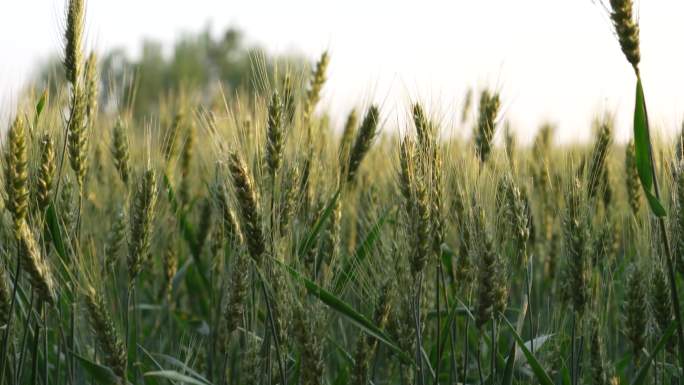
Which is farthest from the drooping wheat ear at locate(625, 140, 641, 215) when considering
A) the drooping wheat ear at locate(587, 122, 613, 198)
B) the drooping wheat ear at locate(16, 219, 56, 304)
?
the drooping wheat ear at locate(16, 219, 56, 304)

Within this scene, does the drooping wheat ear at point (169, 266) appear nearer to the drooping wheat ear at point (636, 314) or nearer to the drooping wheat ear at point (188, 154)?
the drooping wheat ear at point (188, 154)

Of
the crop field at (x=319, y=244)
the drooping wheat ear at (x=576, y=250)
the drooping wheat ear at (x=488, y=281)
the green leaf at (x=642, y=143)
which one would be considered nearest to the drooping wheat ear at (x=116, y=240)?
the crop field at (x=319, y=244)

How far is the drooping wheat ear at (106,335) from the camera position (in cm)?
242

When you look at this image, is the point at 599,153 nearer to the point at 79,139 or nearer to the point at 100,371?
the point at 79,139

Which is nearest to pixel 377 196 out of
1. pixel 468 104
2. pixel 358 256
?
pixel 358 256

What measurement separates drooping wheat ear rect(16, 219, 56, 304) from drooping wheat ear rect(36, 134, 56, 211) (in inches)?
10.8

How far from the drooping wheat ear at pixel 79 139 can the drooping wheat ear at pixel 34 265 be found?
629 mm

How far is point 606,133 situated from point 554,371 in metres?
1.06

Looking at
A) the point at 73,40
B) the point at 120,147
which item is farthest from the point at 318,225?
the point at 120,147

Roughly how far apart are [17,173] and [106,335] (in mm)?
491

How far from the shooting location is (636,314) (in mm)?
2885

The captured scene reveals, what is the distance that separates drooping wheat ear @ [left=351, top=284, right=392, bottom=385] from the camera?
8.89 ft

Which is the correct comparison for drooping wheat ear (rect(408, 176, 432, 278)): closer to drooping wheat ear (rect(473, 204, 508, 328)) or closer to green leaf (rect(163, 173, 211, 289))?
drooping wheat ear (rect(473, 204, 508, 328))

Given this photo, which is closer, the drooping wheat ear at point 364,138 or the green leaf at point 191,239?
the drooping wheat ear at point 364,138
